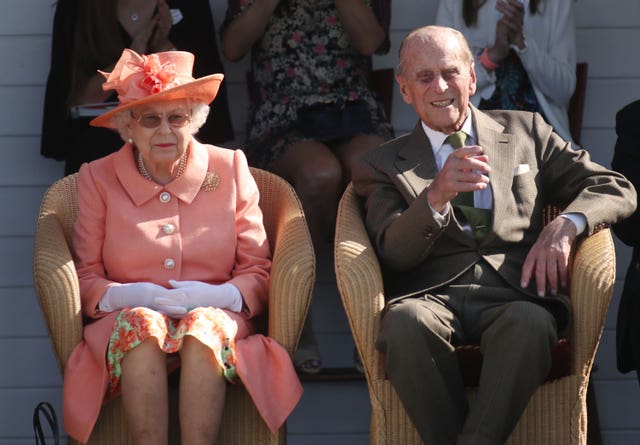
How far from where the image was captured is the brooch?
4121 mm

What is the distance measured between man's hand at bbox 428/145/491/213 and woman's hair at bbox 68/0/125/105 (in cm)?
185

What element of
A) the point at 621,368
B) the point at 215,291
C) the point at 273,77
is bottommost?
the point at 621,368

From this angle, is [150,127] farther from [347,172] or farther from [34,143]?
[34,143]

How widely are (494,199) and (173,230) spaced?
0.99 m

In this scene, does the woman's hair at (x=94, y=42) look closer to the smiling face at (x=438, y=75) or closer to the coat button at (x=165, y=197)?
the coat button at (x=165, y=197)

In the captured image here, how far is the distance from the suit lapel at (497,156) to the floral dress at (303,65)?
86 cm

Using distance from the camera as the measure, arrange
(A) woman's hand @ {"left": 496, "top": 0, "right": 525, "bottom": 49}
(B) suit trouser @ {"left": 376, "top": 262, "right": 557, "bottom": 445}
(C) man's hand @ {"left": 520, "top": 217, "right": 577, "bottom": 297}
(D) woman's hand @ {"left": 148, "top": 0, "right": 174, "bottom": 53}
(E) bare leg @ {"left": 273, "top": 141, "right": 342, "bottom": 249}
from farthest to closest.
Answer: (D) woman's hand @ {"left": 148, "top": 0, "right": 174, "bottom": 53}, (A) woman's hand @ {"left": 496, "top": 0, "right": 525, "bottom": 49}, (E) bare leg @ {"left": 273, "top": 141, "right": 342, "bottom": 249}, (C) man's hand @ {"left": 520, "top": 217, "right": 577, "bottom": 297}, (B) suit trouser @ {"left": 376, "top": 262, "right": 557, "bottom": 445}

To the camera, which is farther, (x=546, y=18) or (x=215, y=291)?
(x=546, y=18)

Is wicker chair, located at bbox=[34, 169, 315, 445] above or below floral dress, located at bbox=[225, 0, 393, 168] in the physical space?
below

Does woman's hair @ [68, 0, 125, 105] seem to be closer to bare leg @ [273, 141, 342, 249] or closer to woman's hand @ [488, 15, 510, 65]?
bare leg @ [273, 141, 342, 249]

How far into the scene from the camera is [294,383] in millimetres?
3838

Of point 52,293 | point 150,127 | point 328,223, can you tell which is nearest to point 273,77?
point 328,223

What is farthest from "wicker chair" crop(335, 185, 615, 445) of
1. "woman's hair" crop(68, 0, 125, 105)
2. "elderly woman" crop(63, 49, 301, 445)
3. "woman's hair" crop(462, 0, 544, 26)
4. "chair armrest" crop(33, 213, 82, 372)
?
"woman's hair" crop(68, 0, 125, 105)

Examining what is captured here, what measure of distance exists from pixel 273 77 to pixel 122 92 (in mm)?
1094
